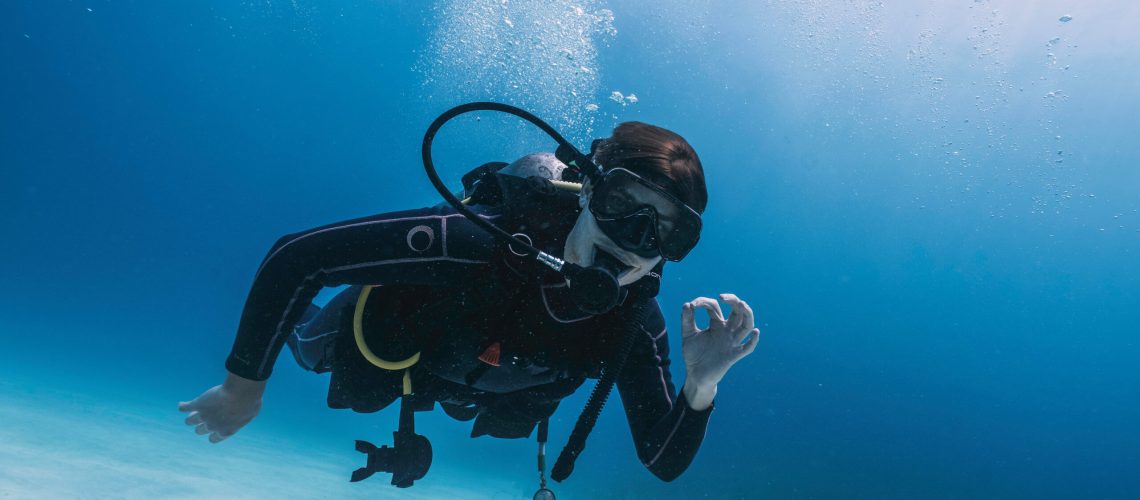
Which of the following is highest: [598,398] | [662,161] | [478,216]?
[662,161]

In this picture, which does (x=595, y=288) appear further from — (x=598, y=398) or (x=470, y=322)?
(x=470, y=322)

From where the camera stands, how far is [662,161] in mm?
2242

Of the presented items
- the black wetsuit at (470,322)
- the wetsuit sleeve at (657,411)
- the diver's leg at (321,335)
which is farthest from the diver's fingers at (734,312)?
the diver's leg at (321,335)

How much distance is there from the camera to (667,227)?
87.4 inches

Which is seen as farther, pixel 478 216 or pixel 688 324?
pixel 688 324

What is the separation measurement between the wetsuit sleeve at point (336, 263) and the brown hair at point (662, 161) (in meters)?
0.72

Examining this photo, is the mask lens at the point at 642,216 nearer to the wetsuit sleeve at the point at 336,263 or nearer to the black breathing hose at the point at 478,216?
the black breathing hose at the point at 478,216

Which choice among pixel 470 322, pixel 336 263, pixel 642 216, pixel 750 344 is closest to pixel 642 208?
pixel 642 216

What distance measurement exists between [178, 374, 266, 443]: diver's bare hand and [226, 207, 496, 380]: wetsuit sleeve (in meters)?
0.07

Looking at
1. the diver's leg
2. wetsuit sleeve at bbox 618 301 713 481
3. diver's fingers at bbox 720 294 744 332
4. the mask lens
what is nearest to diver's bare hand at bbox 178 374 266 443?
the diver's leg

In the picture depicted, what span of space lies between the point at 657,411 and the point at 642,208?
1047 mm

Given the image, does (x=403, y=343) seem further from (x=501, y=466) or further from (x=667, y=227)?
(x=501, y=466)

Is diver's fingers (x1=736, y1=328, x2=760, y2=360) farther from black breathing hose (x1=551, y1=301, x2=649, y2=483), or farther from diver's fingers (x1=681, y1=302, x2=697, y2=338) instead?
black breathing hose (x1=551, y1=301, x2=649, y2=483)

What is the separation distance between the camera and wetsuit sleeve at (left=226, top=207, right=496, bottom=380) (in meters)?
1.99
